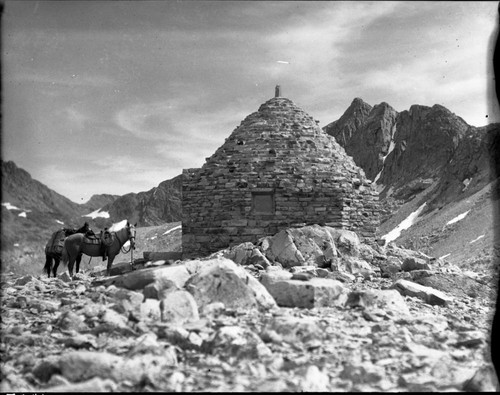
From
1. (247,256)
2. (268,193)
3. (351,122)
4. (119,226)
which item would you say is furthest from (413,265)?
(351,122)

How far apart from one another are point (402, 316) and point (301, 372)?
2367 mm

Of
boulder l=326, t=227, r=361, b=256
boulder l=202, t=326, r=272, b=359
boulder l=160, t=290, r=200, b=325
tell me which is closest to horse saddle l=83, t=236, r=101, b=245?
boulder l=326, t=227, r=361, b=256

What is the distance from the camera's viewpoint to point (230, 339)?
4.62 m

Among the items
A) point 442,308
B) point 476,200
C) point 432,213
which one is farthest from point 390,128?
point 442,308

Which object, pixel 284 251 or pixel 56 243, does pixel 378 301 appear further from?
pixel 56 243

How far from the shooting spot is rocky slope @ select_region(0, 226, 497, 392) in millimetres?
4020

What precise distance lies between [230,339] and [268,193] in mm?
9286

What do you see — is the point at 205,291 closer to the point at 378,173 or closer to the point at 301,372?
the point at 301,372

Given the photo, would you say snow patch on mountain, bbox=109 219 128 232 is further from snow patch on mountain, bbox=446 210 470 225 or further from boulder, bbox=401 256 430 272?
snow patch on mountain, bbox=446 210 470 225

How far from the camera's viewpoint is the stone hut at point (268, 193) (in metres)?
13.7

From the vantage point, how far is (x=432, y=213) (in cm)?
6247

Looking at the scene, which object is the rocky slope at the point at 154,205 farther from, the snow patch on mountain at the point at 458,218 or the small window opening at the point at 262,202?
the small window opening at the point at 262,202

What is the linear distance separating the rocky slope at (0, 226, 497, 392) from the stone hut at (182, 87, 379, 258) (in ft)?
21.4

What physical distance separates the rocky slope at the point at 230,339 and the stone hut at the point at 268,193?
6.53m
